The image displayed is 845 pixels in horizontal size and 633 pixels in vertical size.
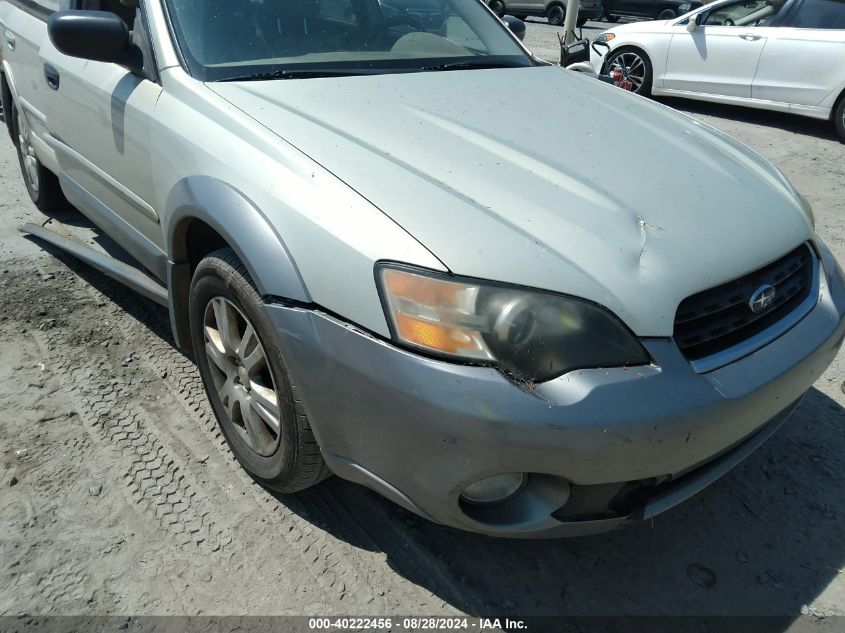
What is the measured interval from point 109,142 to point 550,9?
17498mm

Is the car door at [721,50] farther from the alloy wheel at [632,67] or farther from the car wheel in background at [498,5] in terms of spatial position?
the car wheel in background at [498,5]

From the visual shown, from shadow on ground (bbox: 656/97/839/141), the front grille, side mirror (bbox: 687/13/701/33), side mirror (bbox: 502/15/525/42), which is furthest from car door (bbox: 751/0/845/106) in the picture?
the front grille

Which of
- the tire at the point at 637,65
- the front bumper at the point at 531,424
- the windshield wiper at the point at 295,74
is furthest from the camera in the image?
the tire at the point at 637,65

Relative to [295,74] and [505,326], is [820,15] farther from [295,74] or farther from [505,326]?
[505,326]

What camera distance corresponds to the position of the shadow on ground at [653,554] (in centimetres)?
208

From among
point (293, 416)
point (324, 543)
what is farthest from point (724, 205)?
point (324, 543)

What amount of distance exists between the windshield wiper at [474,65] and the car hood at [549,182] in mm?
130

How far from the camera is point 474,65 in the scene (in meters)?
3.00

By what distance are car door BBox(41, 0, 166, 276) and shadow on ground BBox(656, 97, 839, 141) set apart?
6.62 metres

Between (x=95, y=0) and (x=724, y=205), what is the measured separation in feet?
→ 9.61

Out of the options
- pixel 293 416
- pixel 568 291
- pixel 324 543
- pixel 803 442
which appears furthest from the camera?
pixel 803 442

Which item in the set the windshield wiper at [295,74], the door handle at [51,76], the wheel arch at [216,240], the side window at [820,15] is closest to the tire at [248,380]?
the wheel arch at [216,240]

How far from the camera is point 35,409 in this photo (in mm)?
2793

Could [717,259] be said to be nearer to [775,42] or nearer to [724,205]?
[724,205]
